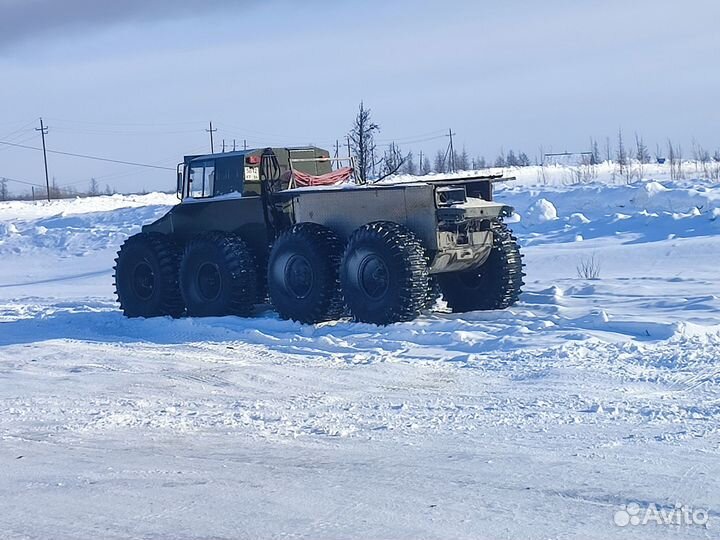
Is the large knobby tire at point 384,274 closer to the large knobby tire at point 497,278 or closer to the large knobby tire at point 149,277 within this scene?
the large knobby tire at point 497,278

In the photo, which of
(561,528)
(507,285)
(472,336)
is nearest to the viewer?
(561,528)

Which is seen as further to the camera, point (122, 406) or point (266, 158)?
point (266, 158)

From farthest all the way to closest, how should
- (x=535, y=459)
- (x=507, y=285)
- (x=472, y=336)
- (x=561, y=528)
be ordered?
(x=507, y=285)
(x=472, y=336)
(x=535, y=459)
(x=561, y=528)

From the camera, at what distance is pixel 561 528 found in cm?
555

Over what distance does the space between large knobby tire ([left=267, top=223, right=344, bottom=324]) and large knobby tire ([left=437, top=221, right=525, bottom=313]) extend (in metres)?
1.75

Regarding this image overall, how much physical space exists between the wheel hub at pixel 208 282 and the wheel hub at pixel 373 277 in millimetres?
2425

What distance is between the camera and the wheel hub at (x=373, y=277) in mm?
12578

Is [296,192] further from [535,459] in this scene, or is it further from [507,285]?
[535,459]

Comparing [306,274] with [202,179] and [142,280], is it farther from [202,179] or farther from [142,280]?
[142,280]

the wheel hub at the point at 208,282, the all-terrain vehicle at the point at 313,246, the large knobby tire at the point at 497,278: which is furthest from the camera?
the wheel hub at the point at 208,282

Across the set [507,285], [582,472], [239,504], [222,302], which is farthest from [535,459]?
[222,302]

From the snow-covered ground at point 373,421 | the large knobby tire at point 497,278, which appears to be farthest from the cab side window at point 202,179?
the large knobby tire at point 497,278

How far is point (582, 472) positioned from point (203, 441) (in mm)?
2732

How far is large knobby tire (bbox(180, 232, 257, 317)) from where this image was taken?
14078 mm
